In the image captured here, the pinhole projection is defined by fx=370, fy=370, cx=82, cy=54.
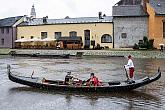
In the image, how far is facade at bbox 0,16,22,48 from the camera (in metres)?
78.9

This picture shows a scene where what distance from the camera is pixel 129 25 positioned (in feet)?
211

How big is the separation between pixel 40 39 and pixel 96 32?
11969mm

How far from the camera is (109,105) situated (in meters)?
19.9

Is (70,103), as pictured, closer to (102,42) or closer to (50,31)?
(102,42)

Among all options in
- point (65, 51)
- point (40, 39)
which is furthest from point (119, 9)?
point (40, 39)

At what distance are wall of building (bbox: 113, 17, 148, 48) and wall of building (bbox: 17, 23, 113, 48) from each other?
6.74 feet

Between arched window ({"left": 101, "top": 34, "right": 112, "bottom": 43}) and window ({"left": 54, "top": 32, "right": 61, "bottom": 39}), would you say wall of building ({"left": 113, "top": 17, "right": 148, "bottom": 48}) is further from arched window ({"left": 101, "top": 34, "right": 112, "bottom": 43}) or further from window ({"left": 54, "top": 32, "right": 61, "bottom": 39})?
window ({"left": 54, "top": 32, "right": 61, "bottom": 39})

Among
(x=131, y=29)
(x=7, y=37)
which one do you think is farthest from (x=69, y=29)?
(x=7, y=37)

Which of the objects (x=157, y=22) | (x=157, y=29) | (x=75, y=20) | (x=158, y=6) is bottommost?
(x=157, y=29)

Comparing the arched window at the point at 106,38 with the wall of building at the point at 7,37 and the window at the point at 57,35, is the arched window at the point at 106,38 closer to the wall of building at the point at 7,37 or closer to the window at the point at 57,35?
the window at the point at 57,35

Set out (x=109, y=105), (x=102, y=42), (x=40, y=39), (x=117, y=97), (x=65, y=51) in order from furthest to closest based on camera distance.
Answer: (x=40, y=39)
(x=102, y=42)
(x=65, y=51)
(x=117, y=97)
(x=109, y=105)

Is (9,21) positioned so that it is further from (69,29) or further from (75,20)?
(69,29)

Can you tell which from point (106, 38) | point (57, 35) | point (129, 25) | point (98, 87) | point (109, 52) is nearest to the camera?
point (98, 87)

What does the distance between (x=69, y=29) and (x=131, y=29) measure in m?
13.1
